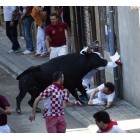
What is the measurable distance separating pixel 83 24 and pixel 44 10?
6.34ft

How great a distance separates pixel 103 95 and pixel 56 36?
2.09 m

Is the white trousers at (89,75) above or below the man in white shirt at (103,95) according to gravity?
above

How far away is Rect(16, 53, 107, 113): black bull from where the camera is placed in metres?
15.4

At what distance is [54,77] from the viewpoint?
1235 centimetres

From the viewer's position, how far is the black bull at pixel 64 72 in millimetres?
15438

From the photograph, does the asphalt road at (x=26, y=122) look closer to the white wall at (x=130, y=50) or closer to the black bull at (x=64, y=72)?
the black bull at (x=64, y=72)

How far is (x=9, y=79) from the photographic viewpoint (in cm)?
1912

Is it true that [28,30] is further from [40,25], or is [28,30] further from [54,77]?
[54,77]

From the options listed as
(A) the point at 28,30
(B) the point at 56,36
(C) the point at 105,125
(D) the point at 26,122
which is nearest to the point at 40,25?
(A) the point at 28,30

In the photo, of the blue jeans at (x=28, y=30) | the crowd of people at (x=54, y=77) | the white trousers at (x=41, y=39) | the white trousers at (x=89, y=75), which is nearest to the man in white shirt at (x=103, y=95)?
the crowd of people at (x=54, y=77)

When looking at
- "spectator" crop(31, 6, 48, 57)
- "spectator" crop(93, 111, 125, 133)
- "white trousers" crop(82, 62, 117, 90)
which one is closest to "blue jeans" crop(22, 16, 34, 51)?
"spectator" crop(31, 6, 48, 57)

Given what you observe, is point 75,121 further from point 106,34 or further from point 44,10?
point 44,10

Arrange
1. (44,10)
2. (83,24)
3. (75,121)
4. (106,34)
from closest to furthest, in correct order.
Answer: (75,121)
(106,34)
(83,24)
(44,10)
